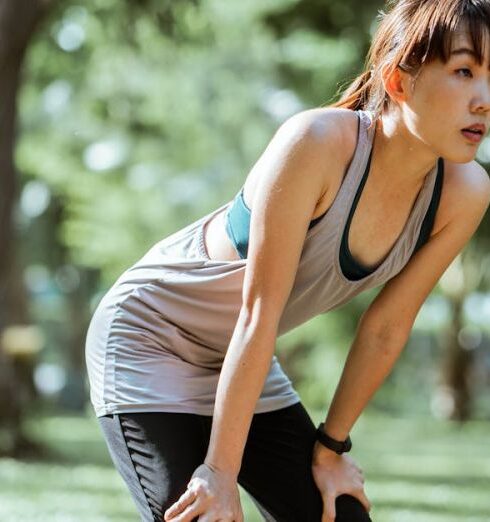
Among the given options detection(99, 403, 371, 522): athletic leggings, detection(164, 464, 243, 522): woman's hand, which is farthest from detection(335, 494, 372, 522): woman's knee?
detection(164, 464, 243, 522): woman's hand

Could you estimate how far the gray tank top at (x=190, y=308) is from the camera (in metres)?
2.53

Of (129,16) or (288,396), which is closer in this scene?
(288,396)

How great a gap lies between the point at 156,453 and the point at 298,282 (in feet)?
1.62

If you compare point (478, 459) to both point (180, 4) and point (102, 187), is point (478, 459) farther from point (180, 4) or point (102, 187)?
point (102, 187)

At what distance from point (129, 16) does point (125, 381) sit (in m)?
7.22

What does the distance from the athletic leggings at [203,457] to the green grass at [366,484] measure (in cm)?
401

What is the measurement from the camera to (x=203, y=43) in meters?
13.5

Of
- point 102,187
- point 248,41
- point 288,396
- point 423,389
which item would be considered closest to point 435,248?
point 288,396

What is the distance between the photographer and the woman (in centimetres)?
240

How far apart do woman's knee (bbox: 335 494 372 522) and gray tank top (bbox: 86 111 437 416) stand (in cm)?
38

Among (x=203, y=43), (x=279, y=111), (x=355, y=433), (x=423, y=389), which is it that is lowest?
(x=423, y=389)

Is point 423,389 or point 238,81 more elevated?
point 238,81

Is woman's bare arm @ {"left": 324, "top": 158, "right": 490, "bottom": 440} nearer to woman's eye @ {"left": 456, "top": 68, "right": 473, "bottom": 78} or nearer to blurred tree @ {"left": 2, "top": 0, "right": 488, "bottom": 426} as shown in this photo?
woman's eye @ {"left": 456, "top": 68, "right": 473, "bottom": 78}

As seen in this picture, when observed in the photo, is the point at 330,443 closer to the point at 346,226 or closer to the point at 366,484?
the point at 346,226
